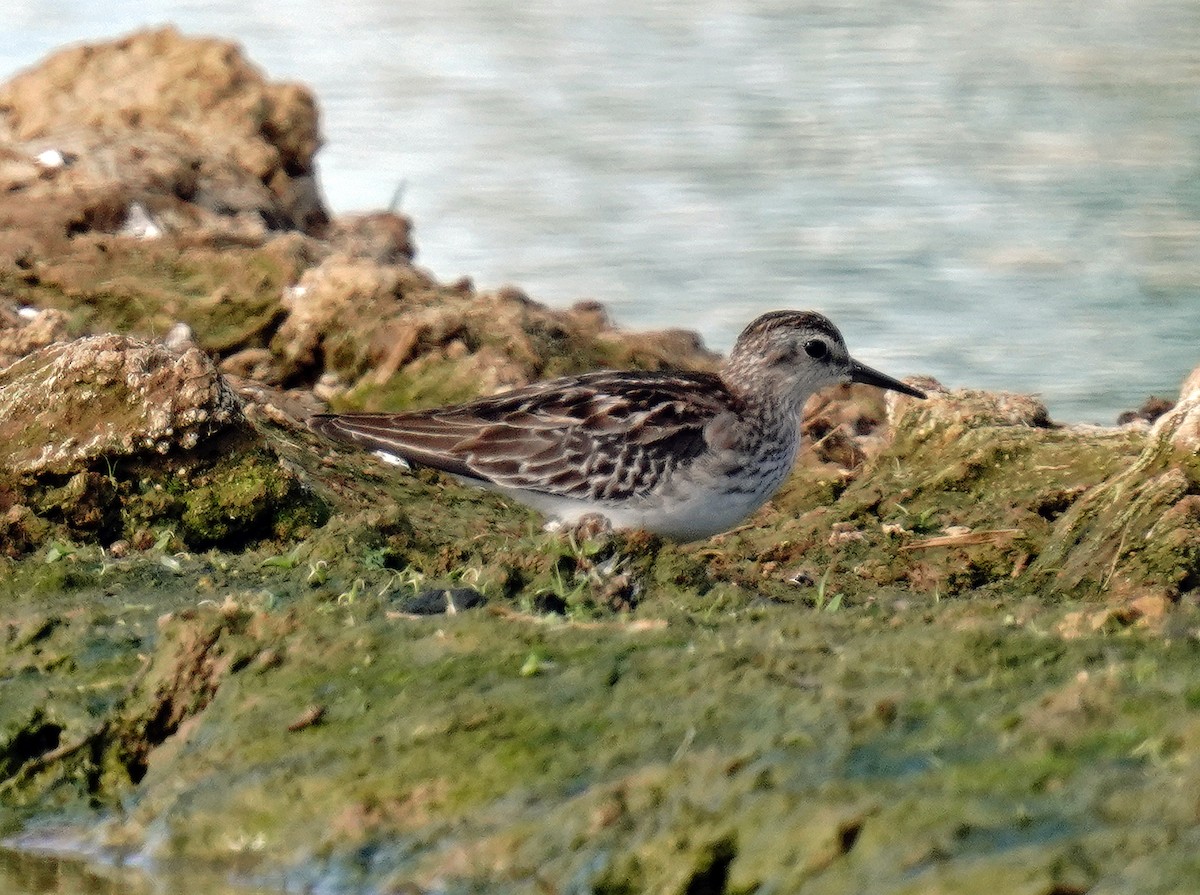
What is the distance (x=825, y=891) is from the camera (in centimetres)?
446

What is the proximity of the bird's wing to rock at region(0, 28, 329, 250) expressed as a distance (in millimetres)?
3850

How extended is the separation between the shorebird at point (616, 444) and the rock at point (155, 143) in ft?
12.6

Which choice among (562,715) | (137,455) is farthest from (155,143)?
(562,715)

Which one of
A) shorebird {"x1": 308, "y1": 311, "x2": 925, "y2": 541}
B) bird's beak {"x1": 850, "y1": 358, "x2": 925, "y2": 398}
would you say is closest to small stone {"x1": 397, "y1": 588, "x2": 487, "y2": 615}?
shorebird {"x1": 308, "y1": 311, "x2": 925, "y2": 541}

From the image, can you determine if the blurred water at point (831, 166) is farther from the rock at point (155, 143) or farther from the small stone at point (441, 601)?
the small stone at point (441, 601)

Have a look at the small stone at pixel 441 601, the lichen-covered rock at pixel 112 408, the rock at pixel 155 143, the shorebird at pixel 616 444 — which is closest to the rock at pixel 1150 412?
the shorebird at pixel 616 444

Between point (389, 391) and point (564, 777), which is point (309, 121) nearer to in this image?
point (389, 391)

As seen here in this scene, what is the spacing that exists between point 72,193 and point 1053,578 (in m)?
6.54

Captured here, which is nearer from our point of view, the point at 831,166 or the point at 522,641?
the point at 522,641

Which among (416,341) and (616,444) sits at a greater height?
(616,444)

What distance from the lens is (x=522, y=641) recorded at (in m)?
6.04

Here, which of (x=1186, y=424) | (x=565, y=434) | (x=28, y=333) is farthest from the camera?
(x=28, y=333)

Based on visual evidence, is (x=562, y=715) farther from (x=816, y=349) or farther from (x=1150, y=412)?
(x=1150, y=412)

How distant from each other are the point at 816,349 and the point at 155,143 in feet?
17.3
